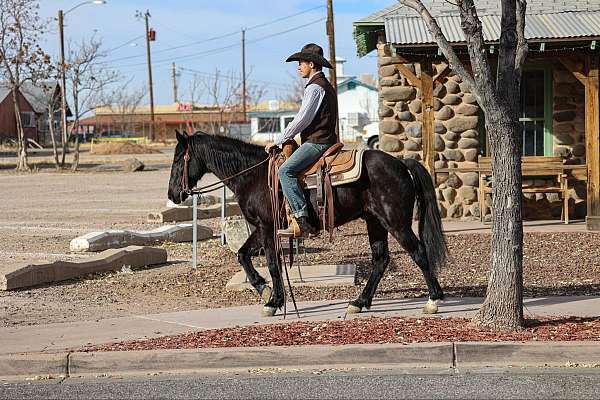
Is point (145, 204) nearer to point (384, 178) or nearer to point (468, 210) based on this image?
point (468, 210)

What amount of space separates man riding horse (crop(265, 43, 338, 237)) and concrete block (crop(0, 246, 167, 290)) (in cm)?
384

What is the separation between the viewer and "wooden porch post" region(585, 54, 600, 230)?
16.7m

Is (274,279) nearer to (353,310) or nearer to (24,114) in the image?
(353,310)

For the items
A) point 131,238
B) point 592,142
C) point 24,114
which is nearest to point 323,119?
point 131,238

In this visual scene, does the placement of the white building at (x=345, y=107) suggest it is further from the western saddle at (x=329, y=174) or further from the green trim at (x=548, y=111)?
the western saddle at (x=329, y=174)

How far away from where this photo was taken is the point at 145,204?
2503 centimetres

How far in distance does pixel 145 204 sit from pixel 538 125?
10.5 m

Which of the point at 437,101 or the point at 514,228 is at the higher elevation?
the point at 437,101

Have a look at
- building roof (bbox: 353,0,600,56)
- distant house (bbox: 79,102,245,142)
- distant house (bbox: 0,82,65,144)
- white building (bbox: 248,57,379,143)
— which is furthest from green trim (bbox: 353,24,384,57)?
distant house (bbox: 79,102,245,142)

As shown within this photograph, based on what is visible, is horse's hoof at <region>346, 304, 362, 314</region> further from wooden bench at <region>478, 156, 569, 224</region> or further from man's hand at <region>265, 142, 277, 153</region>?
wooden bench at <region>478, 156, 569, 224</region>

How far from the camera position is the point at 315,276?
12078 mm

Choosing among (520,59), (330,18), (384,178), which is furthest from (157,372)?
(330,18)

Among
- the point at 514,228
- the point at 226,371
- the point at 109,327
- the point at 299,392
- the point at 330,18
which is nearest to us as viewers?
the point at 299,392

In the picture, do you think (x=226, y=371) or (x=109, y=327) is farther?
(x=109, y=327)
